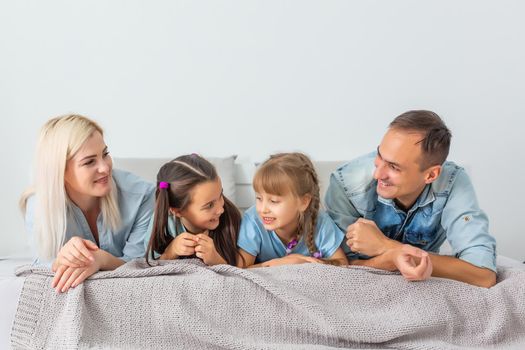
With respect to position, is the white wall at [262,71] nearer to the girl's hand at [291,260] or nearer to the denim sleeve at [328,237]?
the denim sleeve at [328,237]

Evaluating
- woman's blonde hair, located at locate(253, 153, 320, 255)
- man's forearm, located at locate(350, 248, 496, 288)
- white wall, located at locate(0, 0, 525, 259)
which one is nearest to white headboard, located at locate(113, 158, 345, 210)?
white wall, located at locate(0, 0, 525, 259)

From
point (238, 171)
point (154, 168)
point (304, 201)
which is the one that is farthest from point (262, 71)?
point (304, 201)

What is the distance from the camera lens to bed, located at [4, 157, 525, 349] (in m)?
1.47

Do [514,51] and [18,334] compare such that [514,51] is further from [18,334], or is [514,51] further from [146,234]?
[18,334]

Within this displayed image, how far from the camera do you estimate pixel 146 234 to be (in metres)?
1.97

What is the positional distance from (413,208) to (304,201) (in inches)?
13.3

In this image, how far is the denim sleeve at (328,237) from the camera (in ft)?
6.15

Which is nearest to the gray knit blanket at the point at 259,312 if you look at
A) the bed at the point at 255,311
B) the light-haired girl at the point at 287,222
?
the bed at the point at 255,311

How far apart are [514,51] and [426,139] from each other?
141 centimetres

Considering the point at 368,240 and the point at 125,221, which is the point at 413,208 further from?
the point at 125,221

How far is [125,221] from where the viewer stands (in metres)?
2.00

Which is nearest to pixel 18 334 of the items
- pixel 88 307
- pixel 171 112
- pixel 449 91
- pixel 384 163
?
pixel 88 307

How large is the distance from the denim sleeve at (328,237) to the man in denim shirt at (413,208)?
45 mm

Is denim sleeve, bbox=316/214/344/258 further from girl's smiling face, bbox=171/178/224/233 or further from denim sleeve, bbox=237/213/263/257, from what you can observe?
girl's smiling face, bbox=171/178/224/233
